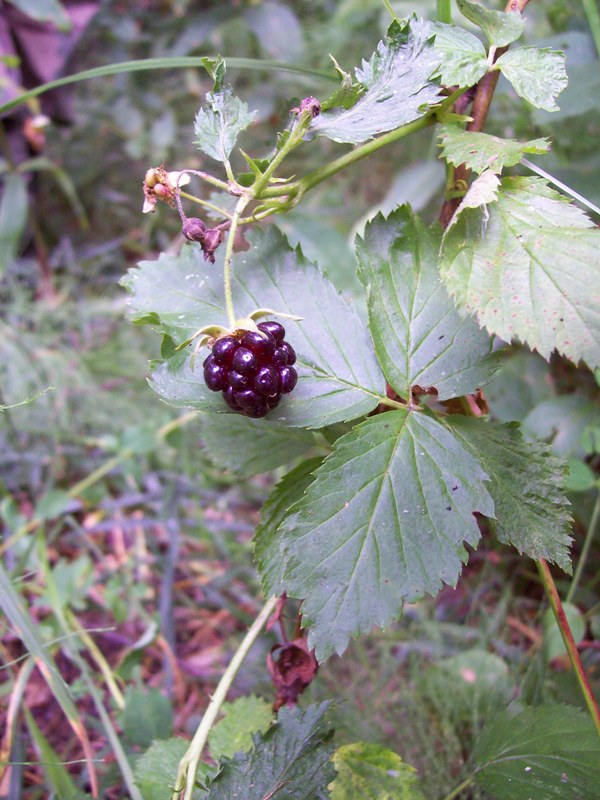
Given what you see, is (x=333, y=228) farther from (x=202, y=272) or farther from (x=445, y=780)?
(x=445, y=780)

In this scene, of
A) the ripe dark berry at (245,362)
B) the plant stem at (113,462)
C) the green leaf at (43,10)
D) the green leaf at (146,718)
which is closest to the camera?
the ripe dark berry at (245,362)

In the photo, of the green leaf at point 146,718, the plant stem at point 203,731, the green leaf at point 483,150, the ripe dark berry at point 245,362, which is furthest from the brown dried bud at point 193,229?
the green leaf at point 146,718

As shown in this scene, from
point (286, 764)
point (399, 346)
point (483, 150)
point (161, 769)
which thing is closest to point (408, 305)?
point (399, 346)

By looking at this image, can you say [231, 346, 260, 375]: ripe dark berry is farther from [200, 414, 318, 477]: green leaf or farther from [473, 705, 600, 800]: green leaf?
[473, 705, 600, 800]: green leaf

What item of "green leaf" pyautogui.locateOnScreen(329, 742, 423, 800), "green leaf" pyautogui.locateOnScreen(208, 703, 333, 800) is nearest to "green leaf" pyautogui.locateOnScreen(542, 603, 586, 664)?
"green leaf" pyautogui.locateOnScreen(329, 742, 423, 800)

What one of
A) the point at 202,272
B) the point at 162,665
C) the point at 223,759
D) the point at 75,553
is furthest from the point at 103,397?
the point at 223,759

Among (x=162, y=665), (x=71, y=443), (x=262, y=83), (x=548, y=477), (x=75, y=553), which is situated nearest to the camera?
(x=548, y=477)

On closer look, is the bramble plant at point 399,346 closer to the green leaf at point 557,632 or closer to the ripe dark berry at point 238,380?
the ripe dark berry at point 238,380
